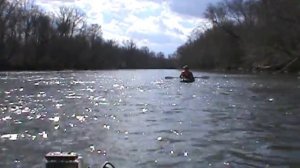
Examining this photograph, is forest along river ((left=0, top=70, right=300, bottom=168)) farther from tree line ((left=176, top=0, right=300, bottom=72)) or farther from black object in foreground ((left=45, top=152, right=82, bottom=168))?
tree line ((left=176, top=0, right=300, bottom=72))

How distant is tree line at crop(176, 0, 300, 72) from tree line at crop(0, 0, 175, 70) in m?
32.5

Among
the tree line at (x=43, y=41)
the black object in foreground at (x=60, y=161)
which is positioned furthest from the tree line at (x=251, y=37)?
the black object in foreground at (x=60, y=161)

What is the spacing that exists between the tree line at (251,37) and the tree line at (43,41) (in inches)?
1278

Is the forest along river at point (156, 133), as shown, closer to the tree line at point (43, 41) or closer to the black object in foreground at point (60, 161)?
the black object in foreground at point (60, 161)

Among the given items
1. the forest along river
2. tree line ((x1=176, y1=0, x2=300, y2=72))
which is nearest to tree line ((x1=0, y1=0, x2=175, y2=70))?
tree line ((x1=176, y1=0, x2=300, y2=72))

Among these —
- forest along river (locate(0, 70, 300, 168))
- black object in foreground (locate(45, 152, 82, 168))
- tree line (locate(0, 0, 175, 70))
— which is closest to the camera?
black object in foreground (locate(45, 152, 82, 168))

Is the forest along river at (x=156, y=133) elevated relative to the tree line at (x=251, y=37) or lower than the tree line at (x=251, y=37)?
lower

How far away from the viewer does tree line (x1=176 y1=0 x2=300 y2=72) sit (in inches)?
3278

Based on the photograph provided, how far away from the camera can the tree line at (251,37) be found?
83250mm

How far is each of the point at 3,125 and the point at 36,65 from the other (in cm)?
10500

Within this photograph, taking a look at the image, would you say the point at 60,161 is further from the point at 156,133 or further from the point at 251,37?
the point at 251,37

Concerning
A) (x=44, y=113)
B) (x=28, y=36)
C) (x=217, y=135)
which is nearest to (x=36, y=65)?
(x=28, y=36)

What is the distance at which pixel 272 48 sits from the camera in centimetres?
8931

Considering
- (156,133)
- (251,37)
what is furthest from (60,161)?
(251,37)
